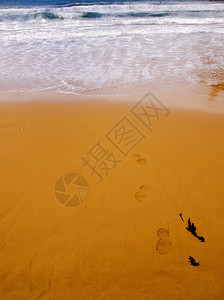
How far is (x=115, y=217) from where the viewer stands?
228 centimetres

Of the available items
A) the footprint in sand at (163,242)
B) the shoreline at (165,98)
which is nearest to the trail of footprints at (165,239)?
the footprint in sand at (163,242)

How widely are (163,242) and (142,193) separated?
2.07 ft

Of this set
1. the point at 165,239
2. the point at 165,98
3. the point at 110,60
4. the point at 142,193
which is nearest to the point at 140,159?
the point at 142,193

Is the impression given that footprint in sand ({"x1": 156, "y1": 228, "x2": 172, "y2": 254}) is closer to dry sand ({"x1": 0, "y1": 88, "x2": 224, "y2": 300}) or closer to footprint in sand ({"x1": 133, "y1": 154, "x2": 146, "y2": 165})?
dry sand ({"x1": 0, "y1": 88, "x2": 224, "y2": 300})

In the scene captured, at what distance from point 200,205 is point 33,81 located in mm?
5310

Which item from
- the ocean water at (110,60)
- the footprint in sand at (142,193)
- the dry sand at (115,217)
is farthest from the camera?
the ocean water at (110,60)

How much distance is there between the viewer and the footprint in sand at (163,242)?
1995 mm

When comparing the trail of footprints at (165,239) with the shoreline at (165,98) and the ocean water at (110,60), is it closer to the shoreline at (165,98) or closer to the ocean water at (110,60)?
the shoreline at (165,98)

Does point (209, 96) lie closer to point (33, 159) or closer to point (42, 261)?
point (33, 159)

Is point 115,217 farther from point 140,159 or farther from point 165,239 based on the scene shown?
point 140,159

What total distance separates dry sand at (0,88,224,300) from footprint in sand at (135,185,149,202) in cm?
1

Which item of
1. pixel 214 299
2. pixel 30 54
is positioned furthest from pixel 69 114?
pixel 30 54

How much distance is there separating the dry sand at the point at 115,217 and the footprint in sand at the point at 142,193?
0.01 metres

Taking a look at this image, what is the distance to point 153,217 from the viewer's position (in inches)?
89.0
